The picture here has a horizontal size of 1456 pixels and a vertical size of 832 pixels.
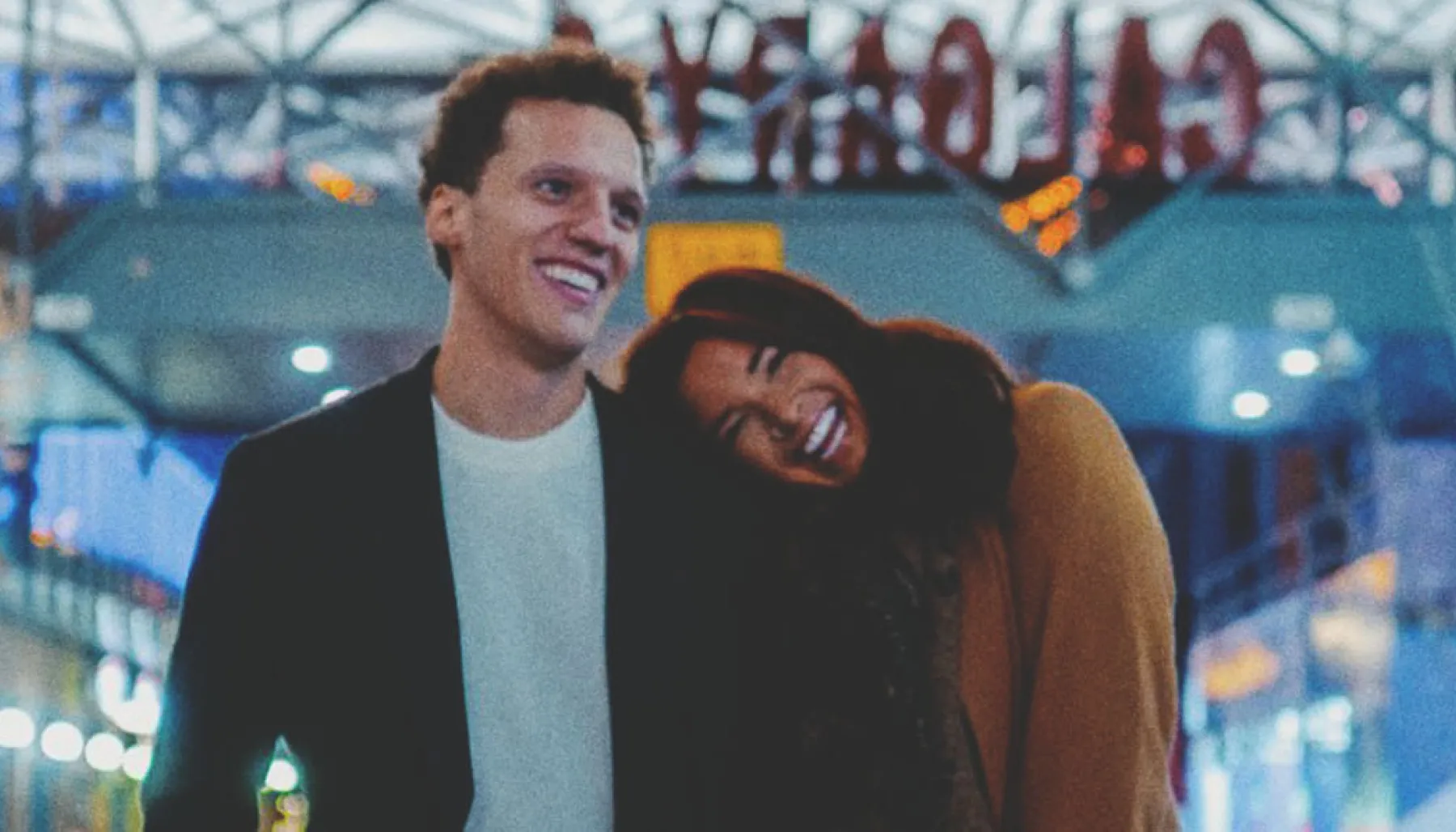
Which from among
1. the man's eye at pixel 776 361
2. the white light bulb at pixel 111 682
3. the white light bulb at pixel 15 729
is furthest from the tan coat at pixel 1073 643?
the white light bulb at pixel 111 682

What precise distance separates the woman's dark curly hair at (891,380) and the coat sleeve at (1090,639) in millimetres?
70

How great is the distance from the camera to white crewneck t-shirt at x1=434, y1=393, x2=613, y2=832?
7.73 ft

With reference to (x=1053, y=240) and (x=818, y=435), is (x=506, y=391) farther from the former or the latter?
(x=1053, y=240)

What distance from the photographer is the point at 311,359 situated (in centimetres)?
1227

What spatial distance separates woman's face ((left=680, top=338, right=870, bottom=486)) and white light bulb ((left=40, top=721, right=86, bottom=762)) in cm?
1091

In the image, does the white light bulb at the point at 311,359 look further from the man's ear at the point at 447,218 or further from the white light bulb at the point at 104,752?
the man's ear at the point at 447,218

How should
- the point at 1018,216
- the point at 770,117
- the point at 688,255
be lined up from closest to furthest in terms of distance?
the point at 688,255
the point at 770,117
the point at 1018,216

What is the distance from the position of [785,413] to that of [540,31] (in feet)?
67.2

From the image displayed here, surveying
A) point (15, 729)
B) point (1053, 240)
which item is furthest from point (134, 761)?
point (1053, 240)

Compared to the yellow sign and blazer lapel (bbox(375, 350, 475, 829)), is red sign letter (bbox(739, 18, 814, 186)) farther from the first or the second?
blazer lapel (bbox(375, 350, 475, 829))

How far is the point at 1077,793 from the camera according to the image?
2570 mm

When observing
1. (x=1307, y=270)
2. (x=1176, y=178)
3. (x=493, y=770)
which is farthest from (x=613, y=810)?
(x=1176, y=178)

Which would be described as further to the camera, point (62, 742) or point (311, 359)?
point (62, 742)

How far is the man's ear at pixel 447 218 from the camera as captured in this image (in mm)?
2609
